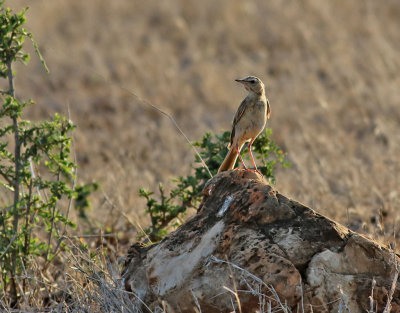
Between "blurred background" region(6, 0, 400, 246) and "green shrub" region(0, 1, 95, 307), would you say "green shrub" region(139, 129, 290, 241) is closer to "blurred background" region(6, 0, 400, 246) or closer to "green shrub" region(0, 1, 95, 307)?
"green shrub" region(0, 1, 95, 307)

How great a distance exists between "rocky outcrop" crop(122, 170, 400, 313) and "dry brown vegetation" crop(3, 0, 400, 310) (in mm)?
2584

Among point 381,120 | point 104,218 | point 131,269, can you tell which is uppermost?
point 381,120

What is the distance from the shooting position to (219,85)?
14.9 metres

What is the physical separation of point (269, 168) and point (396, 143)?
18.6ft

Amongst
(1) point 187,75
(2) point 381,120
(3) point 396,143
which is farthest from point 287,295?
(1) point 187,75

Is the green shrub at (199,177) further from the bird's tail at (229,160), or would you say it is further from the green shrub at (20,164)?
the green shrub at (20,164)

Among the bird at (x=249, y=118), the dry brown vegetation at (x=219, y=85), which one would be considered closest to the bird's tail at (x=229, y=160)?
the bird at (x=249, y=118)

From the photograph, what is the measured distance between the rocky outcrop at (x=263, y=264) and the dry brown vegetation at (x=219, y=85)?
2584mm

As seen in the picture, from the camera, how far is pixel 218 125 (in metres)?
13.3

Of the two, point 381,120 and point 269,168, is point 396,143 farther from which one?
point 269,168

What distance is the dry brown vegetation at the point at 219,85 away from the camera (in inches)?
354

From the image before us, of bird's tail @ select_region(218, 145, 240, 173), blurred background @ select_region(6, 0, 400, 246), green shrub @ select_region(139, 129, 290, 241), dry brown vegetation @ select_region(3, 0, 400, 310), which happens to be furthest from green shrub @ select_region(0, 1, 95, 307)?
blurred background @ select_region(6, 0, 400, 246)

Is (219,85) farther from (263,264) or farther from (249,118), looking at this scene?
(263,264)

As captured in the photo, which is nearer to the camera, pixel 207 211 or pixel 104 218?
pixel 207 211
